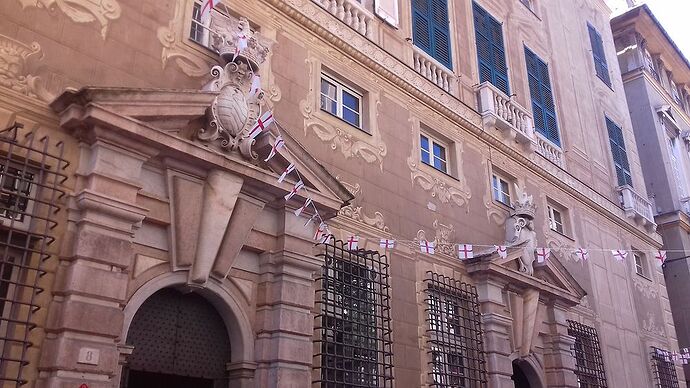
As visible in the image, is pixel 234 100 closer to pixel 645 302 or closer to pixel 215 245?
pixel 215 245

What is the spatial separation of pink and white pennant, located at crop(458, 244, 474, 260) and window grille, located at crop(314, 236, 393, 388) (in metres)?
2.02

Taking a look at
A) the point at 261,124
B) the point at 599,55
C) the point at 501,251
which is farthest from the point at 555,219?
the point at 261,124

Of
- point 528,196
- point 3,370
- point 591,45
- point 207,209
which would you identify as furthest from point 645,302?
point 3,370

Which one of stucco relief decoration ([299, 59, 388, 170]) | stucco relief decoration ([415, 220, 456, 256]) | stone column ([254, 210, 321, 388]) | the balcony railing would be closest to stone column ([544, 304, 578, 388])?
stucco relief decoration ([415, 220, 456, 256])

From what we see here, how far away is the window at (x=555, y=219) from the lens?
54.3 ft

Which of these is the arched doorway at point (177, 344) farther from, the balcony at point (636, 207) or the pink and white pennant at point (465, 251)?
the balcony at point (636, 207)

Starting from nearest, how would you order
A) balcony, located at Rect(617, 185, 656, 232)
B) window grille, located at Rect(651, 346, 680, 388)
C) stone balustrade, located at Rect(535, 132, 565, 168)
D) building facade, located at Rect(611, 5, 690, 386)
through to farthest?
1. stone balustrade, located at Rect(535, 132, 565, 168)
2. window grille, located at Rect(651, 346, 680, 388)
3. balcony, located at Rect(617, 185, 656, 232)
4. building facade, located at Rect(611, 5, 690, 386)

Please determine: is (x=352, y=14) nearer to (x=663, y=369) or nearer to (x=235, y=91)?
(x=235, y=91)

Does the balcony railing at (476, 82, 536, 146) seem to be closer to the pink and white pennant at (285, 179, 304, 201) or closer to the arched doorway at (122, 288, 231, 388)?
the pink and white pennant at (285, 179, 304, 201)

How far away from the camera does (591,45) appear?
2252 cm

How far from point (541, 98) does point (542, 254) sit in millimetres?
5710

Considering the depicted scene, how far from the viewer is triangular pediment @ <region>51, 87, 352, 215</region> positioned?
739 centimetres

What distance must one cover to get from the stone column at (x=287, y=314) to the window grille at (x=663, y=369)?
12.7 m

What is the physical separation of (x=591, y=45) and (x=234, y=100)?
1711cm
